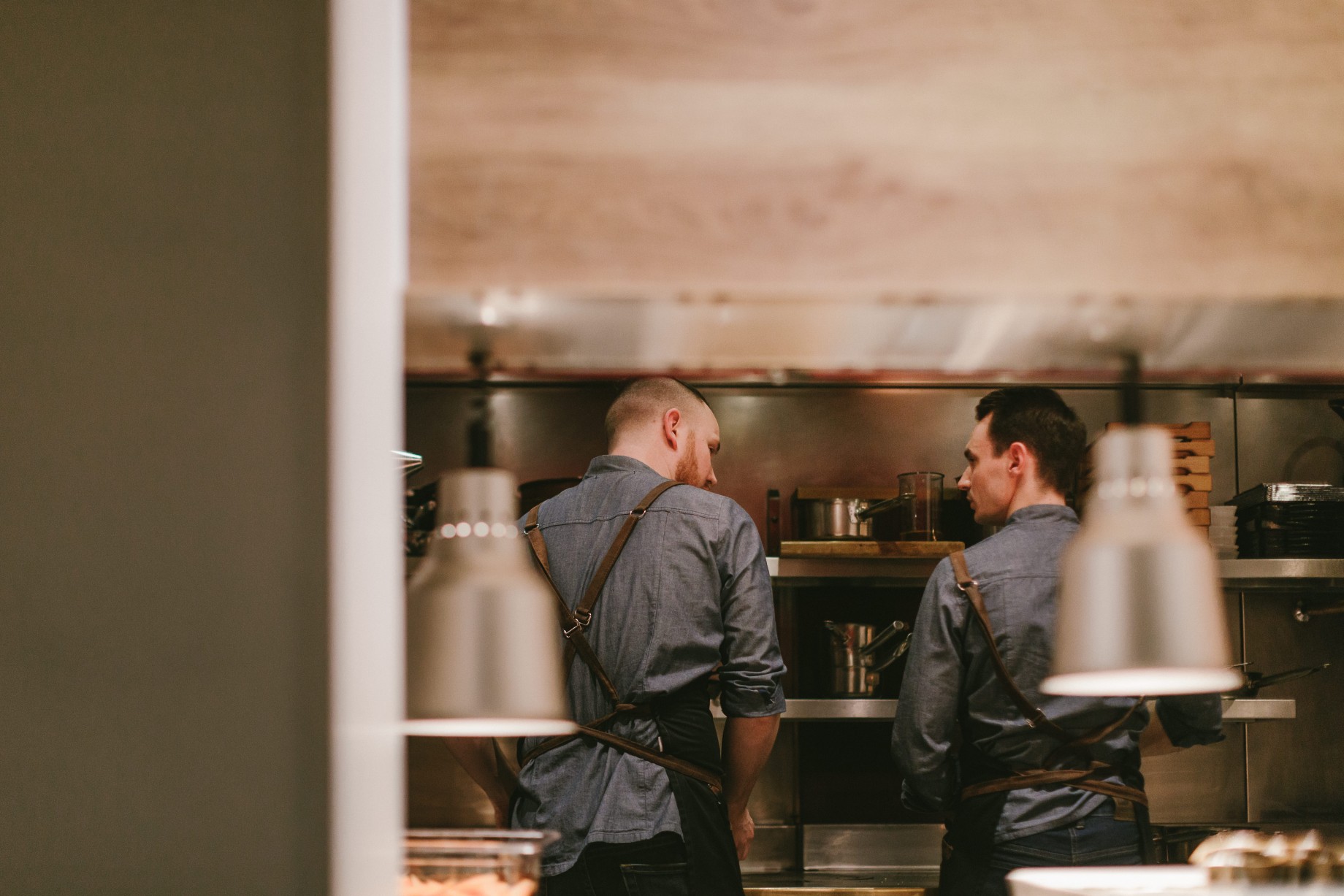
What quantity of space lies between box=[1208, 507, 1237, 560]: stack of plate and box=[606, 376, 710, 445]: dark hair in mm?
1952

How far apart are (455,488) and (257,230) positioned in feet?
1.18

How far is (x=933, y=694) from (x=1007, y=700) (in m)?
0.15

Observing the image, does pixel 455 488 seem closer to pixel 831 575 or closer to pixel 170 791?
pixel 170 791

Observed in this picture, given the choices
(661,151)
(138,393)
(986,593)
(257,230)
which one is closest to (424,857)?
(138,393)

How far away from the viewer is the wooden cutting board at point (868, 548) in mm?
3426

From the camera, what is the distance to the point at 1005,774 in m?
2.38

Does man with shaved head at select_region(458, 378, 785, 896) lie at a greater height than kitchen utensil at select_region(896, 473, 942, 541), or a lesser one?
lesser

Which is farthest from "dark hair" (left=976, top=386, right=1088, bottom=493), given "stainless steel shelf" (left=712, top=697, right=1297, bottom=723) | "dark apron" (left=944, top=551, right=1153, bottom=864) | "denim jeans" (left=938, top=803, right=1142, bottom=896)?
"stainless steel shelf" (left=712, top=697, right=1297, bottom=723)

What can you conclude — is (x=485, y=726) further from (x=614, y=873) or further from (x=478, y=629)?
(x=614, y=873)

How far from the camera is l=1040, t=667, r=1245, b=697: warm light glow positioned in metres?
1.14

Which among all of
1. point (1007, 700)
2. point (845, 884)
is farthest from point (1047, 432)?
point (845, 884)

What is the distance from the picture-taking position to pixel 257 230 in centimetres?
120

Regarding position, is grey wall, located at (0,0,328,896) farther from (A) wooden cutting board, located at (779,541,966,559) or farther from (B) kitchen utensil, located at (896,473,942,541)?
(B) kitchen utensil, located at (896,473,942,541)

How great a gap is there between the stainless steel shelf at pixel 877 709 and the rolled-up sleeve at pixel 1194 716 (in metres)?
0.79
